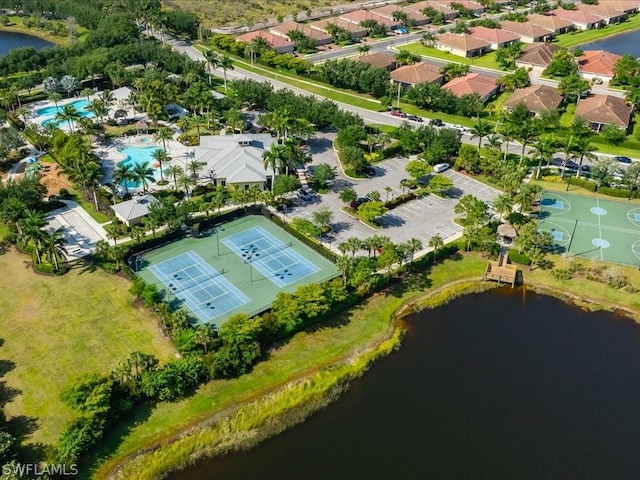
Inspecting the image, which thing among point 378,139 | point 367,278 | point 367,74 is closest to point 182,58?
point 367,74

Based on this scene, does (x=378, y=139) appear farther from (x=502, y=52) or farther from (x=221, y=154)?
(x=502, y=52)

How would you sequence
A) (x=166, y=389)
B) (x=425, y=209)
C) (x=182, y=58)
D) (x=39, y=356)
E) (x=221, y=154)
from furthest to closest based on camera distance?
(x=182, y=58)
(x=221, y=154)
(x=425, y=209)
(x=39, y=356)
(x=166, y=389)

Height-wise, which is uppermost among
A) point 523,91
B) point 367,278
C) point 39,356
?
point 523,91

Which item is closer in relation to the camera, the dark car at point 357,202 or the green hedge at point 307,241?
the green hedge at point 307,241

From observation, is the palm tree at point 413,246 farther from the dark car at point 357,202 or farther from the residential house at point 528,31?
the residential house at point 528,31

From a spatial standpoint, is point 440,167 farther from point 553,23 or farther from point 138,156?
point 553,23

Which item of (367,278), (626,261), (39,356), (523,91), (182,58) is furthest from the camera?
(182,58)

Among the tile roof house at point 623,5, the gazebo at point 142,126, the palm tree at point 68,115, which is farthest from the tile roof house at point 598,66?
the palm tree at point 68,115
